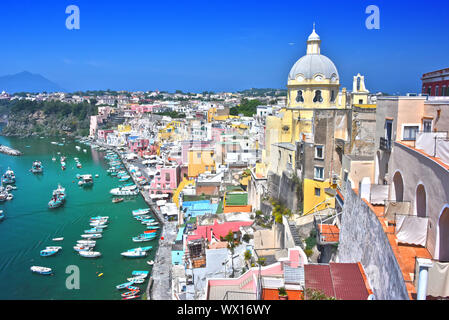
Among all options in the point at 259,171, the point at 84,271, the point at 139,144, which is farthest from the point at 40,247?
the point at 139,144

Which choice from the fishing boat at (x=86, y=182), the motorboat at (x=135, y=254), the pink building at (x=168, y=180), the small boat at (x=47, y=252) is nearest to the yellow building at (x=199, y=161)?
the pink building at (x=168, y=180)

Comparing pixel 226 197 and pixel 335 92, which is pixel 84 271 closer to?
pixel 226 197

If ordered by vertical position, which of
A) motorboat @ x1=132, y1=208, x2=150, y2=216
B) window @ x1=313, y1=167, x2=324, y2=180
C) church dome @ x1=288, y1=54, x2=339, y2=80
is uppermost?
church dome @ x1=288, y1=54, x2=339, y2=80

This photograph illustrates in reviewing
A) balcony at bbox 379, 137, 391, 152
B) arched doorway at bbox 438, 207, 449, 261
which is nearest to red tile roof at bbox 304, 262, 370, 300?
arched doorway at bbox 438, 207, 449, 261

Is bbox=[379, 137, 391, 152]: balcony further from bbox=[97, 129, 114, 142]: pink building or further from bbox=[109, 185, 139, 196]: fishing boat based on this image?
bbox=[97, 129, 114, 142]: pink building

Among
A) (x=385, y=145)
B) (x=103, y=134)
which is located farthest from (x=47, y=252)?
(x=103, y=134)
